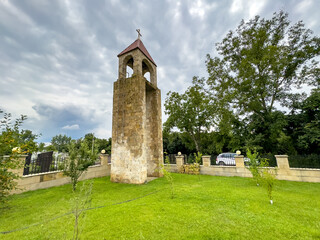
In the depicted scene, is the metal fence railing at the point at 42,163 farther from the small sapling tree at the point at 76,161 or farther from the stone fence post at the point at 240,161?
the stone fence post at the point at 240,161

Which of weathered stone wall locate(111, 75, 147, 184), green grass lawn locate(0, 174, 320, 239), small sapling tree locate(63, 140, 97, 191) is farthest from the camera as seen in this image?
weathered stone wall locate(111, 75, 147, 184)

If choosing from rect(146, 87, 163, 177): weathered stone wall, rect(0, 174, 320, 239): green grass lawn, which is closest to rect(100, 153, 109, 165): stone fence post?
rect(146, 87, 163, 177): weathered stone wall

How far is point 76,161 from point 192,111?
52.9 feet

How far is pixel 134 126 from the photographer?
8.06 meters

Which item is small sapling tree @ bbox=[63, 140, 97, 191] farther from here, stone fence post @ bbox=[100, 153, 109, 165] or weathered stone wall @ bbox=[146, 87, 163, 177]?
weathered stone wall @ bbox=[146, 87, 163, 177]

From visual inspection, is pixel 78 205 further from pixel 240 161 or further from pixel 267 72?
pixel 267 72

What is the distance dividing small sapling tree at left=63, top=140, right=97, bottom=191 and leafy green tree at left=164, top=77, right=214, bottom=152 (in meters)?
14.5

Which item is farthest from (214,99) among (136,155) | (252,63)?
(136,155)

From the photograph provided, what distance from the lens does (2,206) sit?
4.43 metres

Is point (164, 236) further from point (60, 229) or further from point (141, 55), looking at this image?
point (141, 55)

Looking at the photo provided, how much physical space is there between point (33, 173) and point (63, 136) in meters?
86.1

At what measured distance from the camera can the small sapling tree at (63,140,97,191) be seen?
5945 millimetres

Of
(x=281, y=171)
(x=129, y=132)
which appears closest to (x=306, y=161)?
(x=281, y=171)

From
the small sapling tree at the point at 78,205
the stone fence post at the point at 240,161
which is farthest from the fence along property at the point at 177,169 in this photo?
the small sapling tree at the point at 78,205
